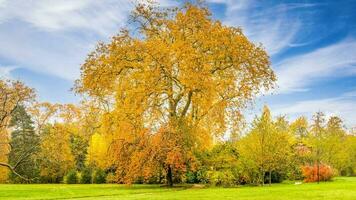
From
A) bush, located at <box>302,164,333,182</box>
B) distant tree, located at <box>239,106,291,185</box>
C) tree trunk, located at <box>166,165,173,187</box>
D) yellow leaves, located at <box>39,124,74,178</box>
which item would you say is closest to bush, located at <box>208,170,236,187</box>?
distant tree, located at <box>239,106,291,185</box>

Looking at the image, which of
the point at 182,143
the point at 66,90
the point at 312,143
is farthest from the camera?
the point at 312,143

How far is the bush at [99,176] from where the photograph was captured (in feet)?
161

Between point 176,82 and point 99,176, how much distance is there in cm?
1973

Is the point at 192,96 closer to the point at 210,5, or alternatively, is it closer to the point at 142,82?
the point at 142,82

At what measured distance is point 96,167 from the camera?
50.5 meters

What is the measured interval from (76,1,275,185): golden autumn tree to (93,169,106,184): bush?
15.6 m

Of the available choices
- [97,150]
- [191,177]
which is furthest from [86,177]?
[191,177]

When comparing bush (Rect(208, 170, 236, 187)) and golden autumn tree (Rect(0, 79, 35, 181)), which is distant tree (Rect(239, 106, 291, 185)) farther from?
golden autumn tree (Rect(0, 79, 35, 181))

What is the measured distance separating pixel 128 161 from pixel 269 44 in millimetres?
15023

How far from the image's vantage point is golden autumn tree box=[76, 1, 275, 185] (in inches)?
1280

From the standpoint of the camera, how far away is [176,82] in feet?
114

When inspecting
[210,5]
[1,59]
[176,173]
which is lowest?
[176,173]

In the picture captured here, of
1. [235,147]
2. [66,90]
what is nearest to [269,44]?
[235,147]

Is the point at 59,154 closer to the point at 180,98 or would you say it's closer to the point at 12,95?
the point at 180,98
